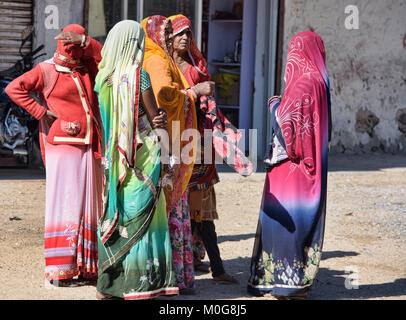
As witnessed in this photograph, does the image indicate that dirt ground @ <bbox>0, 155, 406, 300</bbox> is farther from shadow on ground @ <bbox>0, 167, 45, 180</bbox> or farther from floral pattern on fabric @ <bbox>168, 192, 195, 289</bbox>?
floral pattern on fabric @ <bbox>168, 192, 195, 289</bbox>

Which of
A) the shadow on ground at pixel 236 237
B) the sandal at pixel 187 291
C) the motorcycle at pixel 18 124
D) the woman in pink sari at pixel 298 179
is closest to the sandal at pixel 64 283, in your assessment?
the sandal at pixel 187 291

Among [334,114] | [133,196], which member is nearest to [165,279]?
[133,196]

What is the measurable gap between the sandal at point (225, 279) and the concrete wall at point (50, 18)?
5.37m

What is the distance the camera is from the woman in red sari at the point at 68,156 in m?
4.93

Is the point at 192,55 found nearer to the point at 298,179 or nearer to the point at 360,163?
the point at 298,179

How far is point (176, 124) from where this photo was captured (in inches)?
187

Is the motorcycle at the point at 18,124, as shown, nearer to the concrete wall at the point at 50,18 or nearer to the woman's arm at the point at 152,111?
the concrete wall at the point at 50,18

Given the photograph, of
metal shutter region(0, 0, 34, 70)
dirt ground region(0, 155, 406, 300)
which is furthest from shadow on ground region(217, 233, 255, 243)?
metal shutter region(0, 0, 34, 70)

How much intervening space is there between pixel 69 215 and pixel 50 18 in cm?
522

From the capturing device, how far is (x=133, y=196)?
4320 millimetres

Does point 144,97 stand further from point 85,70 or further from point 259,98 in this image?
point 259,98

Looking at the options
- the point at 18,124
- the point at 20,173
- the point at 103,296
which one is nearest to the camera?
the point at 103,296

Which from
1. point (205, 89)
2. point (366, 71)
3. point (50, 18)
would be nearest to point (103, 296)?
point (205, 89)

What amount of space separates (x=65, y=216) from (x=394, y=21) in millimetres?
8485
